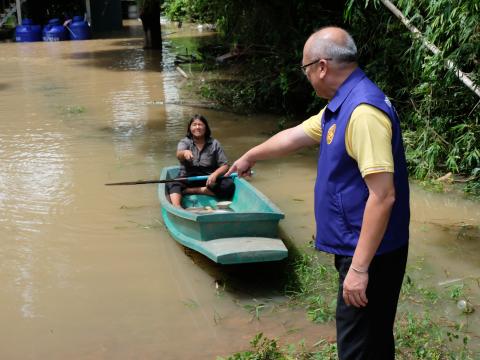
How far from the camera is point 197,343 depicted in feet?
15.1

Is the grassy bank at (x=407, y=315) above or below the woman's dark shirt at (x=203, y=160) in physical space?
below

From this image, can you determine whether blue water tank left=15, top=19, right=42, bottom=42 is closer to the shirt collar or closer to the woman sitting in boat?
the woman sitting in boat

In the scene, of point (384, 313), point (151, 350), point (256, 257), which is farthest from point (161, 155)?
point (384, 313)

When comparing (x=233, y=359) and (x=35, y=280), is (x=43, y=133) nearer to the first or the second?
(x=35, y=280)

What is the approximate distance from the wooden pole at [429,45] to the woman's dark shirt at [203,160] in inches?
112

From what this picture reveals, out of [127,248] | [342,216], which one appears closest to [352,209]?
[342,216]

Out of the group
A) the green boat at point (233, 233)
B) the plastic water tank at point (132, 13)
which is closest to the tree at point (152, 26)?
the plastic water tank at point (132, 13)

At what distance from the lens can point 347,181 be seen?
8.50ft

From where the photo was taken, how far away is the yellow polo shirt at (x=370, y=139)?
245cm

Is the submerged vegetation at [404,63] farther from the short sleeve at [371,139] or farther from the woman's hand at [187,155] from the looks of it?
the short sleeve at [371,139]

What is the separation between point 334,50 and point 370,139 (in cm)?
40

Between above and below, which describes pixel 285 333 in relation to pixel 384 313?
below

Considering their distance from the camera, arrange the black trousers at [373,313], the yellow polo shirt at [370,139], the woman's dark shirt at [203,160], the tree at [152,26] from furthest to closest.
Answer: the tree at [152,26] → the woman's dark shirt at [203,160] → the black trousers at [373,313] → the yellow polo shirt at [370,139]

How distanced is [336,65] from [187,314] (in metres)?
2.97
